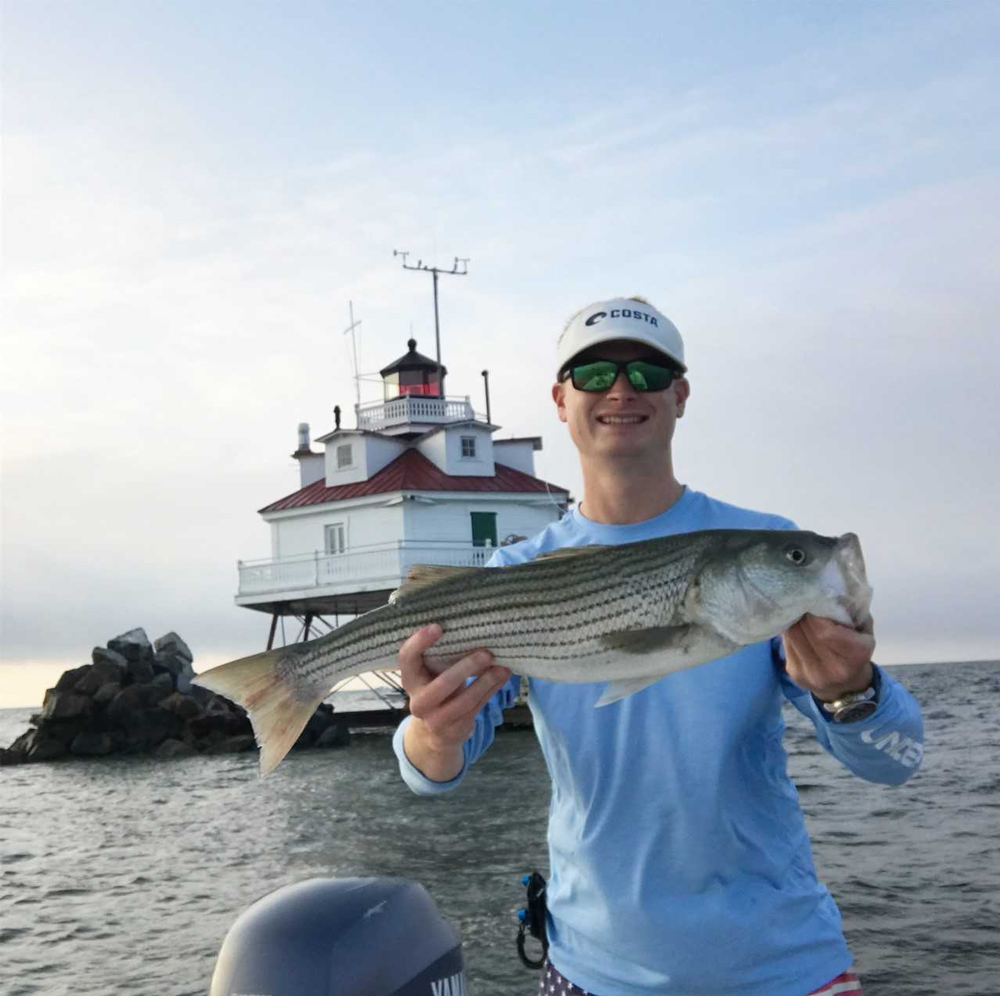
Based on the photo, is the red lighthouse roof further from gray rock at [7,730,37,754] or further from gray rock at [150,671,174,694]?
gray rock at [7,730,37,754]

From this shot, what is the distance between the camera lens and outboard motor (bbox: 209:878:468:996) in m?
5.13

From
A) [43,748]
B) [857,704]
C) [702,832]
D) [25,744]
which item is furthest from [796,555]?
[25,744]

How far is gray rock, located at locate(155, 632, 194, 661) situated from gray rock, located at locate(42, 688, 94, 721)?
253 inches

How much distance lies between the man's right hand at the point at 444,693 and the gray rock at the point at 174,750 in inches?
1782

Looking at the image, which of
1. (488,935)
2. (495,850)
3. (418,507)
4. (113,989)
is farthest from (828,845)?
(418,507)

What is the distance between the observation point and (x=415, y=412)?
5194cm

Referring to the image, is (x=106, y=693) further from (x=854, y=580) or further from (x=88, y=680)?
(x=854, y=580)

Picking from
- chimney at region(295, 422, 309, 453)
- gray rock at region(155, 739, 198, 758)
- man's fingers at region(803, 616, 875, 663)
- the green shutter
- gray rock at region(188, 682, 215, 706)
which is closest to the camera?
man's fingers at region(803, 616, 875, 663)

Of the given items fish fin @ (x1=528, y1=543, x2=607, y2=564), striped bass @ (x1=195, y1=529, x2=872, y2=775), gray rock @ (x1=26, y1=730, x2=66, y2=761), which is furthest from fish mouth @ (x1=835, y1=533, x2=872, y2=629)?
gray rock @ (x1=26, y1=730, x2=66, y2=761)

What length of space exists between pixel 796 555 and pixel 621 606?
0.63 meters

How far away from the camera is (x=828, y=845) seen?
20.2 m

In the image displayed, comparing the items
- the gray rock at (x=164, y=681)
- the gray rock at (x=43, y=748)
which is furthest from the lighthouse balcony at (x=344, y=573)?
the gray rock at (x=43, y=748)

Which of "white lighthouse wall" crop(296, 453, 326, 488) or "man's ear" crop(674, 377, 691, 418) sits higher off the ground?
"white lighthouse wall" crop(296, 453, 326, 488)

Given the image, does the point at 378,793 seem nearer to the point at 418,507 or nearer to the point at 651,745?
the point at 418,507
